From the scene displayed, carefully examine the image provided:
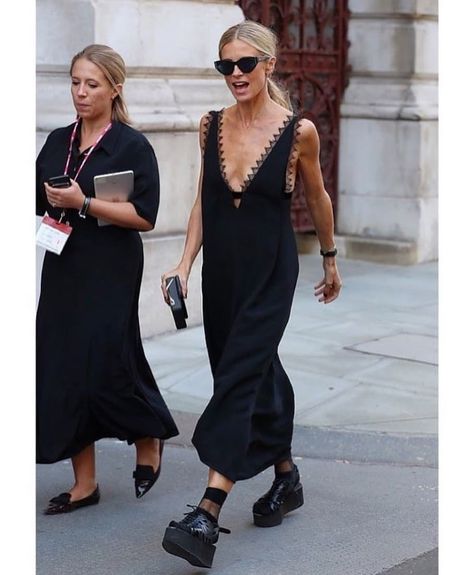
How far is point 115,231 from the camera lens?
5.05 metres

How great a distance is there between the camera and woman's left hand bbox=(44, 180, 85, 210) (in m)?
4.78

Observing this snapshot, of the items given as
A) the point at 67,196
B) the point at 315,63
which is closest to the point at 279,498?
the point at 67,196

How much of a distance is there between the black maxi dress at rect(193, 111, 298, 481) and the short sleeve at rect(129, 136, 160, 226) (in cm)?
33

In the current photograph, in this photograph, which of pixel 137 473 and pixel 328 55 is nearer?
pixel 137 473

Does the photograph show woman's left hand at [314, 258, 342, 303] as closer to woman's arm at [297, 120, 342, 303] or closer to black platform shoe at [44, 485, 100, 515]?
woman's arm at [297, 120, 342, 303]

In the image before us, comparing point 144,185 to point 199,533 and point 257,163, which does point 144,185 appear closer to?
point 257,163

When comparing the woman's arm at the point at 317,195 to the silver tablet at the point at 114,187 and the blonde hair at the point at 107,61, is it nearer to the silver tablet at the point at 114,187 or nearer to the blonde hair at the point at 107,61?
the silver tablet at the point at 114,187

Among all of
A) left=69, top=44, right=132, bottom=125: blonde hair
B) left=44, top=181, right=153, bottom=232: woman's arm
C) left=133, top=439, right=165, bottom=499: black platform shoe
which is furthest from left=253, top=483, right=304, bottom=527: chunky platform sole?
left=69, top=44, right=132, bottom=125: blonde hair

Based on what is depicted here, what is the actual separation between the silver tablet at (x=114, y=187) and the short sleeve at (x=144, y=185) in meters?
A: 0.03
